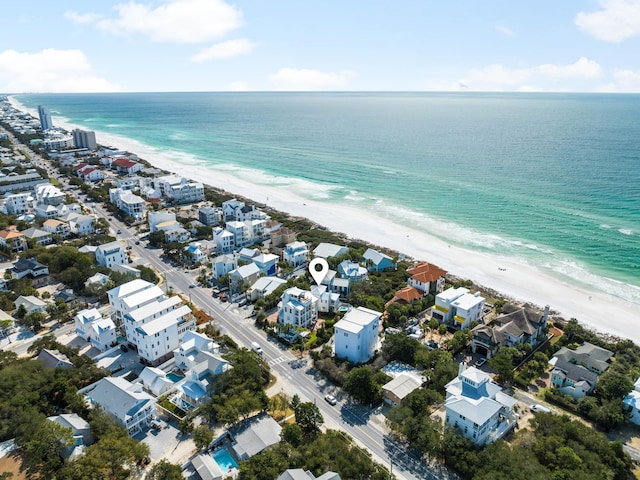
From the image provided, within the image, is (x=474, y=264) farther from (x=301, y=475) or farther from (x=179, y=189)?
(x=179, y=189)

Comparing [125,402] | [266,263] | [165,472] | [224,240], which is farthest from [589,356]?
[224,240]

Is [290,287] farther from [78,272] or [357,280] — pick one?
[78,272]

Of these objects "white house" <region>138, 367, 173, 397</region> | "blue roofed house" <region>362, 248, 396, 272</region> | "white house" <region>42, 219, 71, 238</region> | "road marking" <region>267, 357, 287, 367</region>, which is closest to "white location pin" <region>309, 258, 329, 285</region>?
"blue roofed house" <region>362, 248, 396, 272</region>

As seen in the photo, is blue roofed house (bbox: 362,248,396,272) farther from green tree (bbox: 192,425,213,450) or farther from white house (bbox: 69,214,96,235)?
white house (bbox: 69,214,96,235)

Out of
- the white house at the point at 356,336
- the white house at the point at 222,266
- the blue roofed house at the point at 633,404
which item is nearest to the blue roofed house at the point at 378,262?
the white house at the point at 356,336

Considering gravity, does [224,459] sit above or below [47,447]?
below

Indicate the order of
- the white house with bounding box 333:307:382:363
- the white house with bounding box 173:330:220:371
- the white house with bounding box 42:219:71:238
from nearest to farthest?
the white house with bounding box 173:330:220:371
the white house with bounding box 333:307:382:363
the white house with bounding box 42:219:71:238
